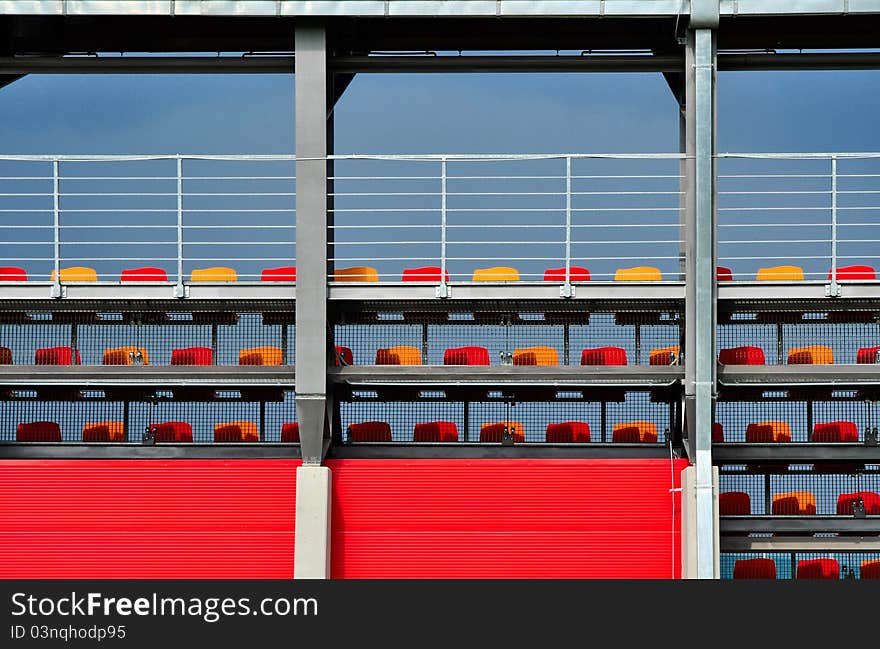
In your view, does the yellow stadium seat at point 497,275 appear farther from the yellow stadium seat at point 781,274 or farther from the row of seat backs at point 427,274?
the yellow stadium seat at point 781,274

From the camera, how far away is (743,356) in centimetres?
1193

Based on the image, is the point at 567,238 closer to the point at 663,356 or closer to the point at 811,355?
the point at 663,356

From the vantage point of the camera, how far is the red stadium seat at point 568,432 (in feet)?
40.0

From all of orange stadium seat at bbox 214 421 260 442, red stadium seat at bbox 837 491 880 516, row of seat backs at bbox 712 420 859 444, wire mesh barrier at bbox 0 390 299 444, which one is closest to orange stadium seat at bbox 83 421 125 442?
wire mesh barrier at bbox 0 390 299 444

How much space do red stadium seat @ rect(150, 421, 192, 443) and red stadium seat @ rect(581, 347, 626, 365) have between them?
3.46 meters

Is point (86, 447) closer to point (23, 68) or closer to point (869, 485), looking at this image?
point (23, 68)

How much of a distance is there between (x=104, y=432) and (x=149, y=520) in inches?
44.4

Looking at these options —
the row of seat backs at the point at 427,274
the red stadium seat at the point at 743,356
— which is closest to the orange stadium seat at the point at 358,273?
the row of seat backs at the point at 427,274

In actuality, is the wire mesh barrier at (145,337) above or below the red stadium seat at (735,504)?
above

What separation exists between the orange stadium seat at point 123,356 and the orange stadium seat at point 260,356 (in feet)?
2.65

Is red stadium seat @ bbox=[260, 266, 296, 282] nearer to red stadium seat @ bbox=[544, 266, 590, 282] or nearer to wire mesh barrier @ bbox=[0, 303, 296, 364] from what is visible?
wire mesh barrier @ bbox=[0, 303, 296, 364]

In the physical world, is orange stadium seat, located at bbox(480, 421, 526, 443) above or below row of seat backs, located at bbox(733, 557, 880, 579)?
above

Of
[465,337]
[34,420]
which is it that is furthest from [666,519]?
[34,420]

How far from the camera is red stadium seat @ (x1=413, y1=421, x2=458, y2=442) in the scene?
39.9ft
